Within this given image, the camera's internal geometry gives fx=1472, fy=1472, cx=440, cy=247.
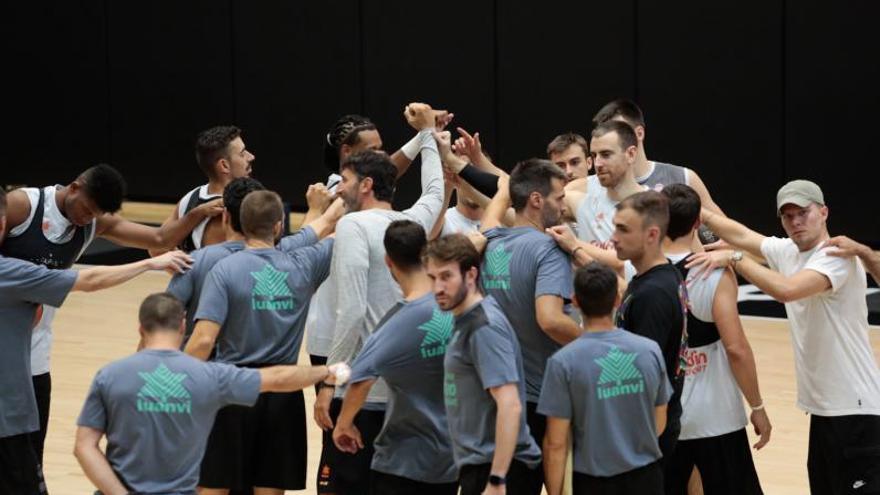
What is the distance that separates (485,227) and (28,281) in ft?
→ 6.07

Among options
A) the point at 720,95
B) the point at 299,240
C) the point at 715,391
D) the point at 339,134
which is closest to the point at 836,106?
the point at 720,95

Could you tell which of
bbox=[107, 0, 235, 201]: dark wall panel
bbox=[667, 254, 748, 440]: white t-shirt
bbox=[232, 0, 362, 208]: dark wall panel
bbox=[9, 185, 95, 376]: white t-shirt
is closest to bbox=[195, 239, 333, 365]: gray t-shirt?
bbox=[9, 185, 95, 376]: white t-shirt

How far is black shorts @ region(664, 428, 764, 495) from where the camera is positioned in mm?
5957

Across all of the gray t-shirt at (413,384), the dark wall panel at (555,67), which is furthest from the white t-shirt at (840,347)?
the dark wall panel at (555,67)

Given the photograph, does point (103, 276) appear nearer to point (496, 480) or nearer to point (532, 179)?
point (532, 179)

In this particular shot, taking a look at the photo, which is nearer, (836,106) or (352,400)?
(352,400)

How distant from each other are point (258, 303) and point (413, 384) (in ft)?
2.86

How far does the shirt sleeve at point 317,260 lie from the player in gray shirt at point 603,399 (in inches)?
54.9

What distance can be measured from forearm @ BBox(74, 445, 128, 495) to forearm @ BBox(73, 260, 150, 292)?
1.19m

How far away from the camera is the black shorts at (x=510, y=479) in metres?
5.08

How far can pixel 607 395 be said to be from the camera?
4.94 metres

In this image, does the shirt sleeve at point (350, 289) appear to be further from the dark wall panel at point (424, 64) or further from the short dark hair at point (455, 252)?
the dark wall panel at point (424, 64)

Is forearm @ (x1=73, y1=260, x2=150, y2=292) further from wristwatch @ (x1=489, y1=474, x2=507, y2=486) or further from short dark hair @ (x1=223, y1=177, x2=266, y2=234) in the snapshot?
wristwatch @ (x1=489, y1=474, x2=507, y2=486)

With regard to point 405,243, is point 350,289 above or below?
below
